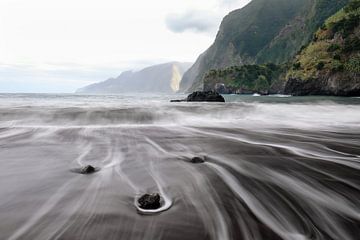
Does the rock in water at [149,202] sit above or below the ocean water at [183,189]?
above

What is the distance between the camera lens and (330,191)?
4.49 m

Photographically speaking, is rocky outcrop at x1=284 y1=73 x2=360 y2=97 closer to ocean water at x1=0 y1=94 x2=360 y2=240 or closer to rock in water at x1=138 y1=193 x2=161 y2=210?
ocean water at x1=0 y1=94 x2=360 y2=240

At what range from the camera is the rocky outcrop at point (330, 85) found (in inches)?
2515

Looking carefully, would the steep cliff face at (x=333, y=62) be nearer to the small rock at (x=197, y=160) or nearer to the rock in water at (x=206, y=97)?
the rock in water at (x=206, y=97)

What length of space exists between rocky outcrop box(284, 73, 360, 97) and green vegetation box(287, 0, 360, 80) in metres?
1.26

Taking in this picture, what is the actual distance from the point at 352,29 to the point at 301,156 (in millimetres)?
83887

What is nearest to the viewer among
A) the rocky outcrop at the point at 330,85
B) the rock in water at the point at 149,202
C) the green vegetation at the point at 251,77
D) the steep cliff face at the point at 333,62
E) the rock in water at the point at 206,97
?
the rock in water at the point at 149,202

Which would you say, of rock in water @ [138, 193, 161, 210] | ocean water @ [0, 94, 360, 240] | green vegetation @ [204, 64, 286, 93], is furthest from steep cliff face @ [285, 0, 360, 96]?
rock in water @ [138, 193, 161, 210]

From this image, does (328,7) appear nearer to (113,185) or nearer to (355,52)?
(355,52)

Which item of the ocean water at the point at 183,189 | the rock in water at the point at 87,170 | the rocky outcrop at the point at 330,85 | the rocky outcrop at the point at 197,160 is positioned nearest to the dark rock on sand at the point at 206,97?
the ocean water at the point at 183,189

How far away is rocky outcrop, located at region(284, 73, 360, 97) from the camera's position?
6387 cm

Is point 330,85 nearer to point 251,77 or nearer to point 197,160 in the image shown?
point 251,77

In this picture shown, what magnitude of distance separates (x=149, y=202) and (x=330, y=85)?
75.2 meters

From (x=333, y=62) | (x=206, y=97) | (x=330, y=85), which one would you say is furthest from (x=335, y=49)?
(x=206, y=97)
